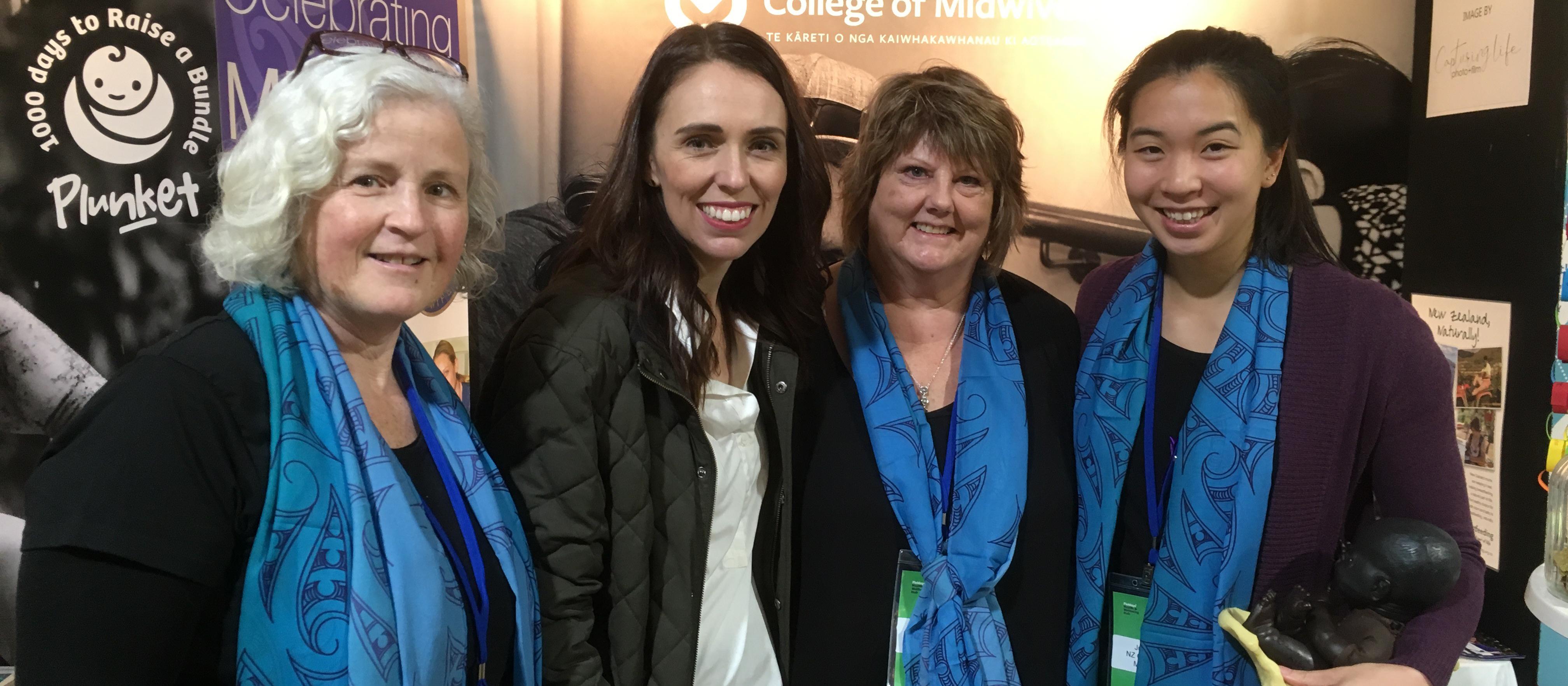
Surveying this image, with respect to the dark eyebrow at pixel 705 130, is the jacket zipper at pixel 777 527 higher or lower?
lower

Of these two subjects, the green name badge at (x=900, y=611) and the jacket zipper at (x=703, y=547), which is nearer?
the jacket zipper at (x=703, y=547)

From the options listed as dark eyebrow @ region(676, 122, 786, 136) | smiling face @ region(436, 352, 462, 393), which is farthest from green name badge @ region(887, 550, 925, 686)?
smiling face @ region(436, 352, 462, 393)

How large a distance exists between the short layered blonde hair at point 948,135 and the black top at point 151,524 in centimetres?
134

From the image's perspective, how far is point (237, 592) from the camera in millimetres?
1084

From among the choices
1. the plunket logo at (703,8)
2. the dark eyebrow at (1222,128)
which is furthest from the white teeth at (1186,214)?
the plunket logo at (703,8)

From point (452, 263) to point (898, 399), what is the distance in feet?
3.27

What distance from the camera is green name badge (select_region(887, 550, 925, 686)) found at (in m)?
1.92

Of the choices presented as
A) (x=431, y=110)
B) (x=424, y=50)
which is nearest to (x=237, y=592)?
(x=431, y=110)

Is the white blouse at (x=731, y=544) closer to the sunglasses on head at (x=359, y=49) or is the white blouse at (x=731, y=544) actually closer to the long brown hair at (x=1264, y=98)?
the sunglasses on head at (x=359, y=49)

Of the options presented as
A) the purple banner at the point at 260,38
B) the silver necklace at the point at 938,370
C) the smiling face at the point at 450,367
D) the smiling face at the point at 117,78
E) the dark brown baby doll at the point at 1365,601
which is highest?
the purple banner at the point at 260,38

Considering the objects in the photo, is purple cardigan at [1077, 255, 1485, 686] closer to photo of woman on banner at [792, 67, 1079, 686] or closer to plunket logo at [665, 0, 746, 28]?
photo of woman on banner at [792, 67, 1079, 686]

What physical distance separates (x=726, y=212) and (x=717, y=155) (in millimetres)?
106

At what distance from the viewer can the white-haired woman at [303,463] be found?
968mm

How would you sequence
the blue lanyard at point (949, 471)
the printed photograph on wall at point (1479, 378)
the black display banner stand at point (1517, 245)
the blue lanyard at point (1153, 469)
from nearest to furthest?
the blue lanyard at point (1153, 469) < the blue lanyard at point (949, 471) < the black display banner stand at point (1517, 245) < the printed photograph on wall at point (1479, 378)
